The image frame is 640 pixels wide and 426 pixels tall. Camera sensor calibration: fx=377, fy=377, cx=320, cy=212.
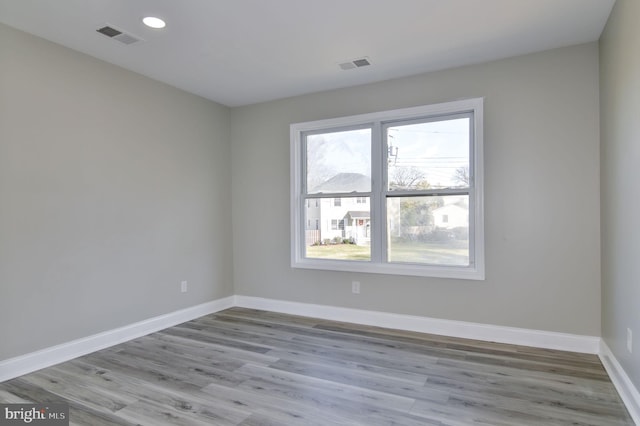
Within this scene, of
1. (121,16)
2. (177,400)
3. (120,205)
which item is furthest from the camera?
(120,205)

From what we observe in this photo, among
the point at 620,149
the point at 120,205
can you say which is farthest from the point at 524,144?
the point at 120,205

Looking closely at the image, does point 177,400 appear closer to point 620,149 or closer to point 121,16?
point 121,16

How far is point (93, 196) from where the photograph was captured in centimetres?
332

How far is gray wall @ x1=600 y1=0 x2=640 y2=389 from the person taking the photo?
214 cm

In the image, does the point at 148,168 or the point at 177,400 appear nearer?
the point at 177,400

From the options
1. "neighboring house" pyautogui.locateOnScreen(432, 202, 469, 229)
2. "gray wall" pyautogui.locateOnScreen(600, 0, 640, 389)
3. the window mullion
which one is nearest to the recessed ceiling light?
the window mullion

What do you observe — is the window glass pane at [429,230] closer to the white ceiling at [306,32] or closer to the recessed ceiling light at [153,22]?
the white ceiling at [306,32]

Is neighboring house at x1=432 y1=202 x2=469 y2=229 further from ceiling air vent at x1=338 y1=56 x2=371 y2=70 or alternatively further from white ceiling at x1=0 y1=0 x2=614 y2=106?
ceiling air vent at x1=338 y1=56 x2=371 y2=70

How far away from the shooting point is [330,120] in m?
4.24

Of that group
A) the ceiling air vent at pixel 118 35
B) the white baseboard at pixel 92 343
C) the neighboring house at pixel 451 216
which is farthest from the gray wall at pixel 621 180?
the white baseboard at pixel 92 343

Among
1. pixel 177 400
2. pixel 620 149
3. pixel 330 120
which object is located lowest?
pixel 177 400

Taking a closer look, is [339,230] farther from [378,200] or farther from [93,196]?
[93,196]

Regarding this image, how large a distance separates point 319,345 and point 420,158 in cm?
209

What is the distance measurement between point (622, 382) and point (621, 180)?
1.29m
